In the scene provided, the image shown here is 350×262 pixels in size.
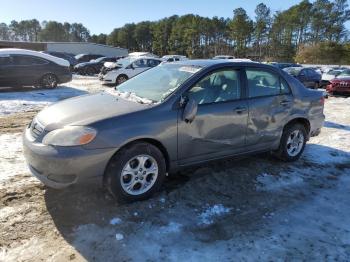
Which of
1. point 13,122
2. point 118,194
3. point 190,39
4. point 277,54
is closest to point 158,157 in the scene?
point 118,194

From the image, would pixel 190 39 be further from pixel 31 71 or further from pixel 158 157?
pixel 158 157

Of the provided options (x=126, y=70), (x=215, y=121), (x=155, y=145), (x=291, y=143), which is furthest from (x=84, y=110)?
(x=126, y=70)

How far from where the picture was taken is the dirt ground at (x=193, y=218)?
338cm

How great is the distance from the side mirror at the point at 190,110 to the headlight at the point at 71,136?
1.10 meters

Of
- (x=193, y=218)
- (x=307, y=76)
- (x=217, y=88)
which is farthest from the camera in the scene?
(x=307, y=76)

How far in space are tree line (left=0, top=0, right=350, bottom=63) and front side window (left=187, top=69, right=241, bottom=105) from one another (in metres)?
54.7

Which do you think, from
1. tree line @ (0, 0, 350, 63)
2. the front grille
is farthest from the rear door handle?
tree line @ (0, 0, 350, 63)

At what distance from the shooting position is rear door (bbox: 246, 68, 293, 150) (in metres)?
5.23

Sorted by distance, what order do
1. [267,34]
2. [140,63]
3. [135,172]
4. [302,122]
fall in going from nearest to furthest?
[135,172]
[302,122]
[140,63]
[267,34]

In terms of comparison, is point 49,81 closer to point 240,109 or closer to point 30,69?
point 30,69

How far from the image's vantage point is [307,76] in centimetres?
1955

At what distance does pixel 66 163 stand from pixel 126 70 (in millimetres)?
14511

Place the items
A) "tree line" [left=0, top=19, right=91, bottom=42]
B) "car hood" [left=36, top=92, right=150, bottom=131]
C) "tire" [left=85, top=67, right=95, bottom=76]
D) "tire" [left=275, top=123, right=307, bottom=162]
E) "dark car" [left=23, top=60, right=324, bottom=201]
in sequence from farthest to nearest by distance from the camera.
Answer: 1. "tree line" [left=0, top=19, right=91, bottom=42]
2. "tire" [left=85, top=67, right=95, bottom=76]
3. "tire" [left=275, top=123, right=307, bottom=162]
4. "car hood" [left=36, top=92, right=150, bottom=131]
5. "dark car" [left=23, top=60, right=324, bottom=201]

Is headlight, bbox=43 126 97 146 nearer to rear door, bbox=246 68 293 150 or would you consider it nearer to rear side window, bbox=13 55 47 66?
rear door, bbox=246 68 293 150
